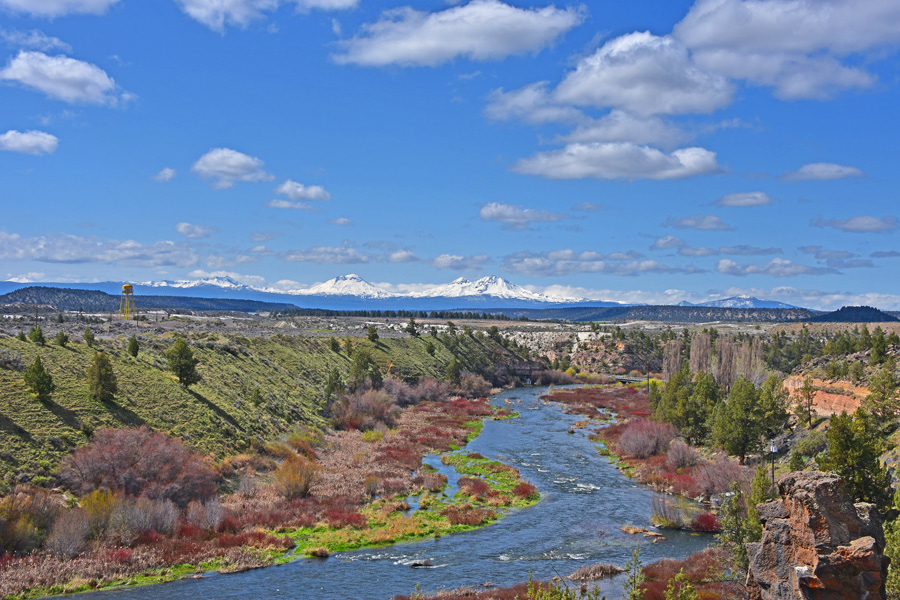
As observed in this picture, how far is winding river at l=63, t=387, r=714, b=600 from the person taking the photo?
102ft

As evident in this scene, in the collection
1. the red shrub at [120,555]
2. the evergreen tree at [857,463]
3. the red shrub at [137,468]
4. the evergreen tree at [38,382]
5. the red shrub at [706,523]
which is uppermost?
the evergreen tree at [38,382]

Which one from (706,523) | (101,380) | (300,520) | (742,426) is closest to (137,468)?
(300,520)

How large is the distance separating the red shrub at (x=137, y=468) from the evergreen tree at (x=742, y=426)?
144 ft

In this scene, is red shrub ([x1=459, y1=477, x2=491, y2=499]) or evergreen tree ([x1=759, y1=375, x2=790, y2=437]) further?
evergreen tree ([x1=759, y1=375, x2=790, y2=437])

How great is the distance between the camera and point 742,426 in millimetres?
56750

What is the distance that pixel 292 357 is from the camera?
90750 millimetres

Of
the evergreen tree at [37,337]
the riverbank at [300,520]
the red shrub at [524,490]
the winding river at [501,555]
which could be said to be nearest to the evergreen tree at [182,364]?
the evergreen tree at [37,337]

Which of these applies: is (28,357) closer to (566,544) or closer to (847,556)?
(566,544)

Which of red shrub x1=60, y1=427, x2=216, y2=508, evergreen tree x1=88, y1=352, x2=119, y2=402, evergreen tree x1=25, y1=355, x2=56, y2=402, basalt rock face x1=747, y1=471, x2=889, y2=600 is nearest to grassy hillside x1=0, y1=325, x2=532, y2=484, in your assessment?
evergreen tree x1=25, y1=355, x2=56, y2=402

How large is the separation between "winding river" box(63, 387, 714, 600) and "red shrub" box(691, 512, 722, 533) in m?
1.27

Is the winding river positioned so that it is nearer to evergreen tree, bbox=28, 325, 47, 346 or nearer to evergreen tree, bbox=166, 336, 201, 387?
evergreen tree, bbox=166, 336, 201, 387

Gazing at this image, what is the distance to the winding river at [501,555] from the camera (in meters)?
31.2

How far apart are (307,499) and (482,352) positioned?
110 m

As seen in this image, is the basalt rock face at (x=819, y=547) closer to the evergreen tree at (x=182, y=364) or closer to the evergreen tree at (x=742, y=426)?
the evergreen tree at (x=742, y=426)
